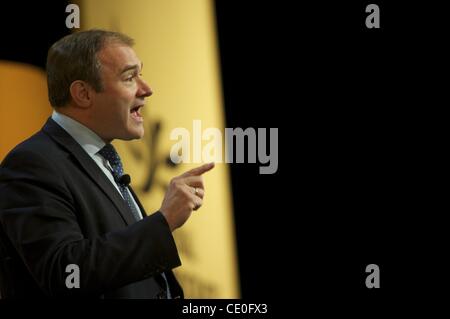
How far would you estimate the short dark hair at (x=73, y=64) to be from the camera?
1.94 meters

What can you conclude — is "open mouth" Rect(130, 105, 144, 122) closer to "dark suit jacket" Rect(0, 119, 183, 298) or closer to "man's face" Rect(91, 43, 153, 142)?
"man's face" Rect(91, 43, 153, 142)

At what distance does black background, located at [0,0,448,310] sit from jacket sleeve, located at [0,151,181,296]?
3.98ft

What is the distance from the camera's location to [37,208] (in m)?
1.64

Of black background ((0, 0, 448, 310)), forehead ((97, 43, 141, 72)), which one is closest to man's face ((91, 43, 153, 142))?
forehead ((97, 43, 141, 72))

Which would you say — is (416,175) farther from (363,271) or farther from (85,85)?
(85,85)

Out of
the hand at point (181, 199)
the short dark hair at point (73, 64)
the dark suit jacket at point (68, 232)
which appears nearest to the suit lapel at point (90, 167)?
the dark suit jacket at point (68, 232)

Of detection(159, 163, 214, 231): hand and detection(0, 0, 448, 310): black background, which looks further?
detection(0, 0, 448, 310): black background

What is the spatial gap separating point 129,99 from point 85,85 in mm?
131

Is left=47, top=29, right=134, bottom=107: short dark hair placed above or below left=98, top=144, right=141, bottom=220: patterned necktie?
above

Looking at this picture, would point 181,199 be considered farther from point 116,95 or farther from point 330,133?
point 330,133

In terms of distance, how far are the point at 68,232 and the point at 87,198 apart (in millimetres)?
153

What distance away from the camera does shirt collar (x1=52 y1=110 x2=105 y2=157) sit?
191 cm

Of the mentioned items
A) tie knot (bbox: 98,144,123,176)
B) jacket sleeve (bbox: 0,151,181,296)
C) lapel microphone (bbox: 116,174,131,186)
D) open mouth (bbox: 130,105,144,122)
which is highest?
open mouth (bbox: 130,105,144,122)

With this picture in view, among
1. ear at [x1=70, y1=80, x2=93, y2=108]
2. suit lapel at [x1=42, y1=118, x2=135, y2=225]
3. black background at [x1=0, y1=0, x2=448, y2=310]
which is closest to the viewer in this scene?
suit lapel at [x1=42, y1=118, x2=135, y2=225]
